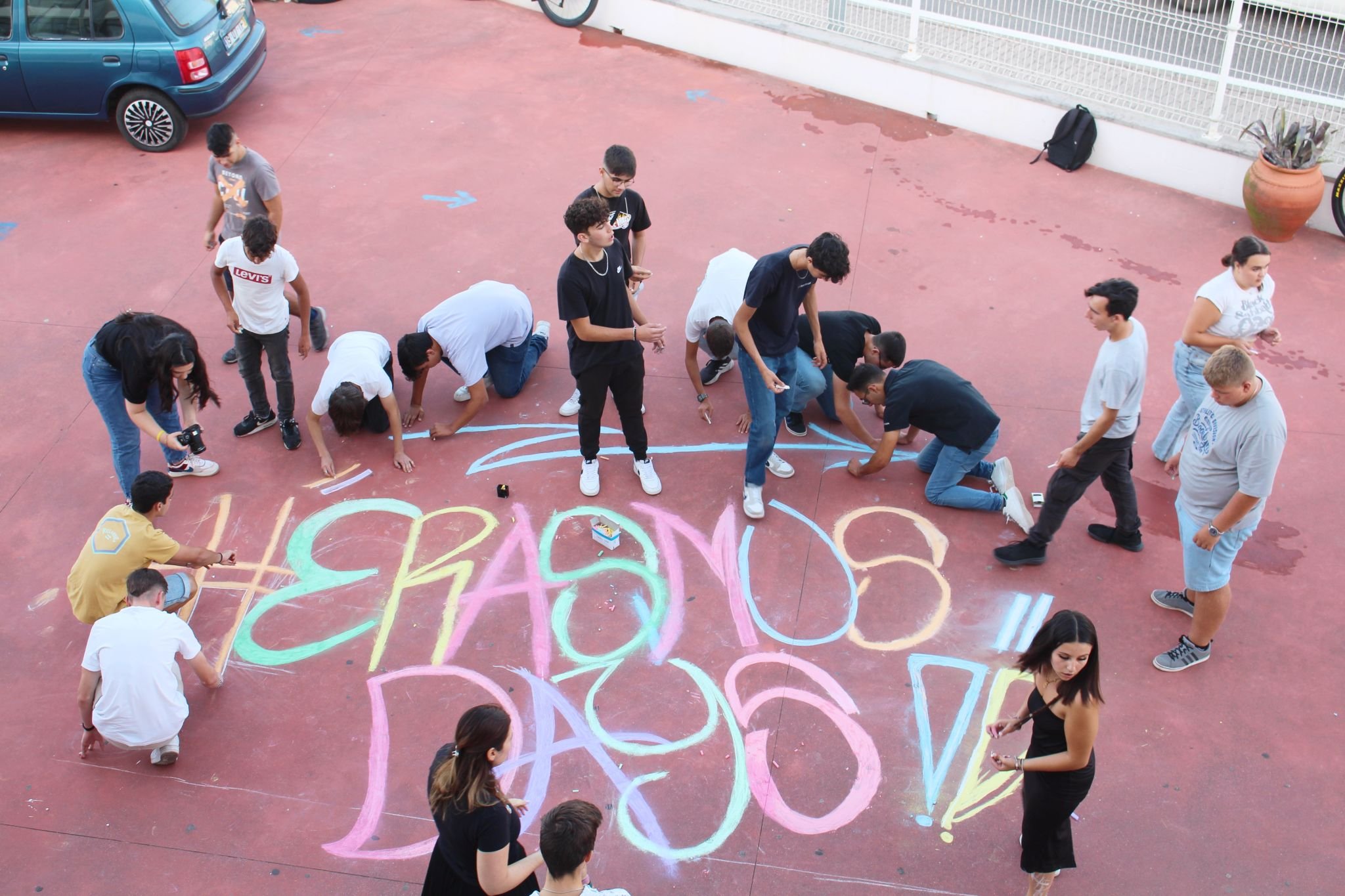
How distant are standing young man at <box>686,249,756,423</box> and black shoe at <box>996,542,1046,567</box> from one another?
1.88 meters

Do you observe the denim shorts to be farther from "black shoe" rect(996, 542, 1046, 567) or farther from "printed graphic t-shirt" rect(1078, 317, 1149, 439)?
"black shoe" rect(996, 542, 1046, 567)

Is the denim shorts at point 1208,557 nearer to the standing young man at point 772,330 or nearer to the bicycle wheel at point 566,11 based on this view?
the standing young man at point 772,330

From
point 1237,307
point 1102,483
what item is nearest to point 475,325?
point 1102,483

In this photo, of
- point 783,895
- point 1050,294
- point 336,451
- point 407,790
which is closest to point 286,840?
point 407,790

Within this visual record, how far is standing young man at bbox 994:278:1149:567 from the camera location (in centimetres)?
466

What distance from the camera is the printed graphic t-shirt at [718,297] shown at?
20.0ft

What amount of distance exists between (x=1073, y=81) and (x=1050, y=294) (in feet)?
8.59

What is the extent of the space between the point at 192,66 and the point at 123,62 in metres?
0.55

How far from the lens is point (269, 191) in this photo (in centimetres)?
630

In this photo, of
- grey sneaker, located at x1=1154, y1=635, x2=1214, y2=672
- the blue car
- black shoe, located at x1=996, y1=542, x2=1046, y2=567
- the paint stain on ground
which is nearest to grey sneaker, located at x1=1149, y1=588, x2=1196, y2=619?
grey sneaker, located at x1=1154, y1=635, x2=1214, y2=672

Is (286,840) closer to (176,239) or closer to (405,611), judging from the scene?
(405,611)

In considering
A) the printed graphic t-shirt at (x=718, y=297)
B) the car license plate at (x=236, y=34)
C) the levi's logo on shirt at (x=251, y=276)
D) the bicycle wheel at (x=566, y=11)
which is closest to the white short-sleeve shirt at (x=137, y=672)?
the levi's logo on shirt at (x=251, y=276)

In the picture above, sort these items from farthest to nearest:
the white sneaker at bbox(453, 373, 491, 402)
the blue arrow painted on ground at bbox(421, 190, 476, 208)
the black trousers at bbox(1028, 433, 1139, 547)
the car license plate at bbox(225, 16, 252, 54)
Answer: the car license plate at bbox(225, 16, 252, 54)
the blue arrow painted on ground at bbox(421, 190, 476, 208)
the white sneaker at bbox(453, 373, 491, 402)
the black trousers at bbox(1028, 433, 1139, 547)

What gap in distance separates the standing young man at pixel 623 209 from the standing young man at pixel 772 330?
0.87 metres
